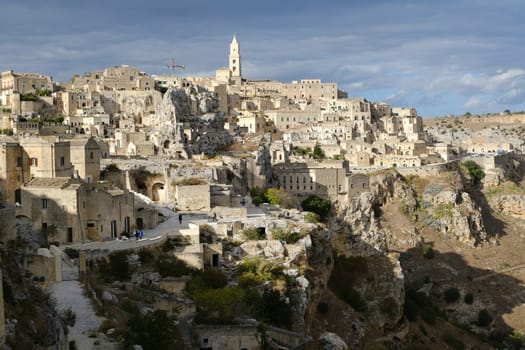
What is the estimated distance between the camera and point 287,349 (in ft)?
80.0

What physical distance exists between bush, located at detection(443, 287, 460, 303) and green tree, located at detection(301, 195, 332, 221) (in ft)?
33.4

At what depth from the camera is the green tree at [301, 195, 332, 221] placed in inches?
2335

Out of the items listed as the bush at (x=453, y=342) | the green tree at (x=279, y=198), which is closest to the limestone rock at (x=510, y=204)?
the green tree at (x=279, y=198)

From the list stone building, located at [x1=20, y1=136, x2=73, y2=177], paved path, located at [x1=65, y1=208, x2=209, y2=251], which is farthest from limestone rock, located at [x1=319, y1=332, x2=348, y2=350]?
stone building, located at [x1=20, y1=136, x2=73, y2=177]

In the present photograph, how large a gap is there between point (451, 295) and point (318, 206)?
11.5m

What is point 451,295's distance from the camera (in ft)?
183

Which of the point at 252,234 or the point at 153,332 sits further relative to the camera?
the point at 252,234

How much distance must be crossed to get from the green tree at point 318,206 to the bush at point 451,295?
401 inches

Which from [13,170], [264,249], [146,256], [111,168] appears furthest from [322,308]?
[111,168]

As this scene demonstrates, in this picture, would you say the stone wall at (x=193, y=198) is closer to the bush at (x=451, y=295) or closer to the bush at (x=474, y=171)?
the bush at (x=451, y=295)

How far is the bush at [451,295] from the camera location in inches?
2185

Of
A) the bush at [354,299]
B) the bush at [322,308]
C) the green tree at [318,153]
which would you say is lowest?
the bush at [354,299]

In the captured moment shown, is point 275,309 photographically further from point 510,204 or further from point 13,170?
point 510,204

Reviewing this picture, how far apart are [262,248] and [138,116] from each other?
44.4m
